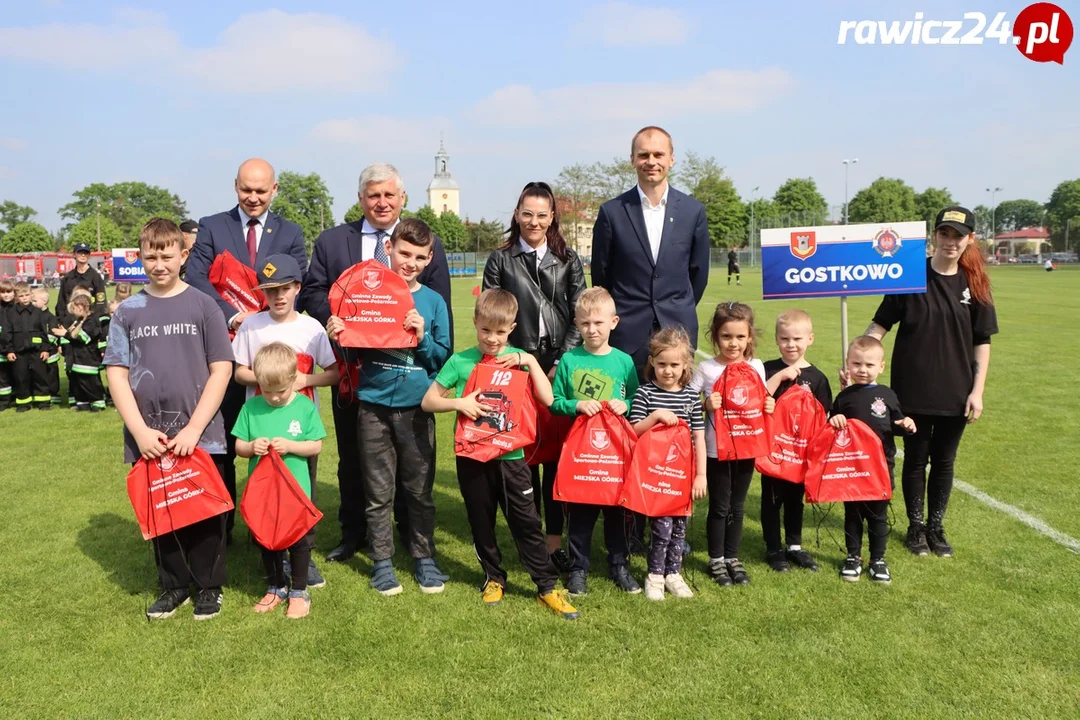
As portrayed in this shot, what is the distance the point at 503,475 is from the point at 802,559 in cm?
197

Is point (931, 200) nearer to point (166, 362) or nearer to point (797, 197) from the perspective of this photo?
point (797, 197)

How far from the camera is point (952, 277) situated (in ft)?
15.9

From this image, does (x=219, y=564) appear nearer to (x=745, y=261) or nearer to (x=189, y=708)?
(x=189, y=708)

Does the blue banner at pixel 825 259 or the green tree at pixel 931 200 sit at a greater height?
the green tree at pixel 931 200

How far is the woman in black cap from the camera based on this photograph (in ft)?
15.5

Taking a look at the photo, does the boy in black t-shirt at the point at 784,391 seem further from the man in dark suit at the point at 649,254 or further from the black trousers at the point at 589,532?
the black trousers at the point at 589,532

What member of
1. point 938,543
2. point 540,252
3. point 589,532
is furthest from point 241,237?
point 938,543

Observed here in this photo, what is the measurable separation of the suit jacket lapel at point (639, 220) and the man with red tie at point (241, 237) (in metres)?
2.05

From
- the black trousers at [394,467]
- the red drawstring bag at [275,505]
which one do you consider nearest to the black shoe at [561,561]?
the black trousers at [394,467]

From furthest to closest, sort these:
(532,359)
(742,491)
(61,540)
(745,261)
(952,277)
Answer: (745,261)
(61,540)
(952,277)
(742,491)
(532,359)

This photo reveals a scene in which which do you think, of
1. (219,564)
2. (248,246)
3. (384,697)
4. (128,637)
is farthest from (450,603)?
(248,246)

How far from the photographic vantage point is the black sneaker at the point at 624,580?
4.29 metres

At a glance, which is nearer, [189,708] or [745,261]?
[189,708]

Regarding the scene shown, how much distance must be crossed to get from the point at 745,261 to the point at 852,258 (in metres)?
58.6
